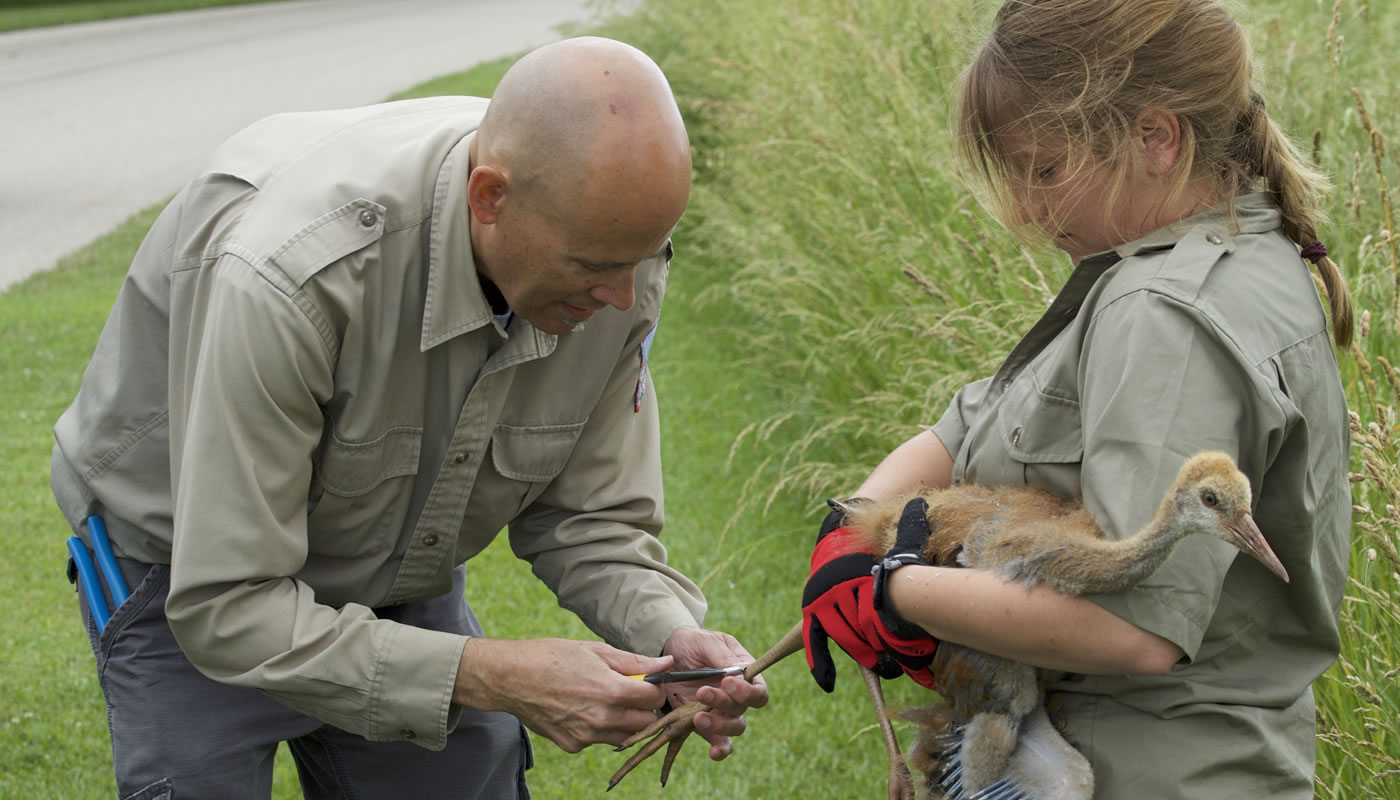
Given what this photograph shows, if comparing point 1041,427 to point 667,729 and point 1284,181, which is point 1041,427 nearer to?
point 1284,181

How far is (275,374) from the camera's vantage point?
255 centimetres

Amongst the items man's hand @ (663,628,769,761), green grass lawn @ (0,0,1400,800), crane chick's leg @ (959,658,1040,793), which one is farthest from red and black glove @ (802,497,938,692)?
green grass lawn @ (0,0,1400,800)

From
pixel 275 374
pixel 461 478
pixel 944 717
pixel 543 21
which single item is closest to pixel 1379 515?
pixel 944 717

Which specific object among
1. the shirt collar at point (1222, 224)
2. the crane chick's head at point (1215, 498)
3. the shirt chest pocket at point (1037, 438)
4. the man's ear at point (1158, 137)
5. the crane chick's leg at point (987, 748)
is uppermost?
the man's ear at point (1158, 137)

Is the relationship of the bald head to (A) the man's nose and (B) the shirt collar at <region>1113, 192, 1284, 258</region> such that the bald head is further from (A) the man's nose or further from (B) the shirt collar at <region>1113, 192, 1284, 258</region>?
(B) the shirt collar at <region>1113, 192, 1284, 258</region>

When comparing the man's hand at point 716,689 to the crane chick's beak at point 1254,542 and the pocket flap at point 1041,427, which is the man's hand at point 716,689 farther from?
the crane chick's beak at point 1254,542

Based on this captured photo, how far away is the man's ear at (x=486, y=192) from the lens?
8.57 feet

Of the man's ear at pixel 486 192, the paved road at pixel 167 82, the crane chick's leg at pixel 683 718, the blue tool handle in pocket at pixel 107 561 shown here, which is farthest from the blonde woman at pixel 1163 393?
the paved road at pixel 167 82

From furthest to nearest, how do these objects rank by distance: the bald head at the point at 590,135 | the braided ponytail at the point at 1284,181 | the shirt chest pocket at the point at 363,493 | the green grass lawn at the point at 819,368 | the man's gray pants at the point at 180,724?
the green grass lawn at the point at 819,368
the man's gray pants at the point at 180,724
the shirt chest pocket at the point at 363,493
the bald head at the point at 590,135
the braided ponytail at the point at 1284,181

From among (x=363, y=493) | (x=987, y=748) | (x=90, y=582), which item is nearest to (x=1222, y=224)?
(x=987, y=748)

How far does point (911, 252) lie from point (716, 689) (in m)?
2.93

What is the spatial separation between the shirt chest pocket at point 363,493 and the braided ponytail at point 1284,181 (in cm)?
178

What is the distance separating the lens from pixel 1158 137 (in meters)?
2.14

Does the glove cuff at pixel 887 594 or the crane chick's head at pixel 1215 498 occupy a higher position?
the crane chick's head at pixel 1215 498
